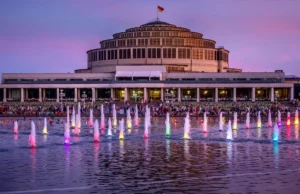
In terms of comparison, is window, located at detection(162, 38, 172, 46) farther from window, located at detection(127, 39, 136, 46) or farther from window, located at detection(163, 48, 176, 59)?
window, located at detection(127, 39, 136, 46)

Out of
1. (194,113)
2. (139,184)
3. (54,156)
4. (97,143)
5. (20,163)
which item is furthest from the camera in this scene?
(194,113)

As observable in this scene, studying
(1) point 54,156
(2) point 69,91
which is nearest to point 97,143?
(1) point 54,156

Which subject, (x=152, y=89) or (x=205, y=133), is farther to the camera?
(x=152, y=89)

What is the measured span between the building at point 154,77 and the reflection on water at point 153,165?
80.7m

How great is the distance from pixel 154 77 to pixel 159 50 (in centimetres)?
1368

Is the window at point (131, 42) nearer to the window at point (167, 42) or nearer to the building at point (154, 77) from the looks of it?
the building at point (154, 77)

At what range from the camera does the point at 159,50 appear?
144m

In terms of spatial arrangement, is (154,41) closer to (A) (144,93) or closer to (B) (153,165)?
(A) (144,93)

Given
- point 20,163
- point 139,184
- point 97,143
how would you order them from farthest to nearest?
point 97,143, point 20,163, point 139,184

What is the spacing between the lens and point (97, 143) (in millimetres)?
39062

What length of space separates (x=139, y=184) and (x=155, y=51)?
122 meters

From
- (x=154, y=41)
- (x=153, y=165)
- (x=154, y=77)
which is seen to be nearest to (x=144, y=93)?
(x=154, y=77)

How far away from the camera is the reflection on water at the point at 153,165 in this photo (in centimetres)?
2197

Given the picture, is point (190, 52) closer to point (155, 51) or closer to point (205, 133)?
point (155, 51)
